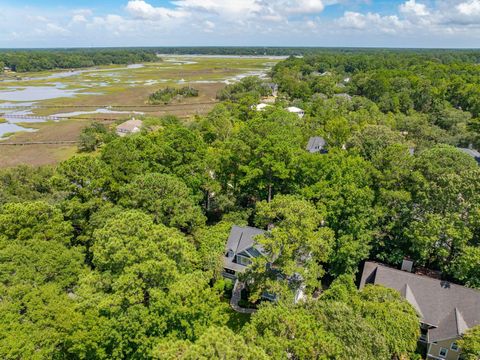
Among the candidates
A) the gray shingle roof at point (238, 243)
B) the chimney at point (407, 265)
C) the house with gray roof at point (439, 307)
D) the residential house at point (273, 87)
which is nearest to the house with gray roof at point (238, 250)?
the gray shingle roof at point (238, 243)

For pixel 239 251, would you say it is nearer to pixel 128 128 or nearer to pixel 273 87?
pixel 128 128

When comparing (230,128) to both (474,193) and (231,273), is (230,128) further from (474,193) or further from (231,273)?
(474,193)

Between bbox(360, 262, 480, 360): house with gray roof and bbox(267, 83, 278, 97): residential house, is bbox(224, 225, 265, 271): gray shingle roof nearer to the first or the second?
bbox(360, 262, 480, 360): house with gray roof

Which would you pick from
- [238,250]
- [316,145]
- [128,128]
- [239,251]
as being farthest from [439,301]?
[128,128]

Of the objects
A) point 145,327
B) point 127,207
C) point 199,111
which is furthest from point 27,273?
point 199,111

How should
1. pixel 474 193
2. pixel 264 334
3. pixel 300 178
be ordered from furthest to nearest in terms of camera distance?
pixel 300 178
pixel 474 193
pixel 264 334

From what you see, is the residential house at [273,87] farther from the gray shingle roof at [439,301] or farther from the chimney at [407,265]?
the gray shingle roof at [439,301]

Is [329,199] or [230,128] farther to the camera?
[230,128]
